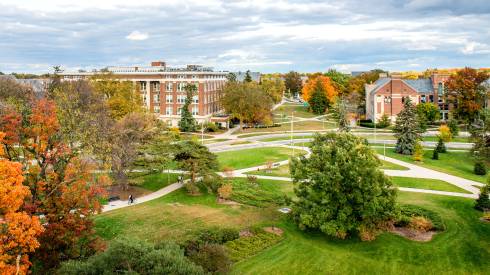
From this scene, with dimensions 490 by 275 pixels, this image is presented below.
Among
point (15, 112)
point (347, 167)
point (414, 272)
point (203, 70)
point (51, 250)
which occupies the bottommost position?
point (414, 272)

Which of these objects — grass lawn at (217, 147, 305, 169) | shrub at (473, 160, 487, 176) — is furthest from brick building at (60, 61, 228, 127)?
shrub at (473, 160, 487, 176)

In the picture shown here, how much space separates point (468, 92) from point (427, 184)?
46.6 meters

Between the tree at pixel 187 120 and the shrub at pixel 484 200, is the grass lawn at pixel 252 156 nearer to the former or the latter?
the shrub at pixel 484 200

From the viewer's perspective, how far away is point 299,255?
30078 mm

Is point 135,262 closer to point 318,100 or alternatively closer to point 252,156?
point 252,156

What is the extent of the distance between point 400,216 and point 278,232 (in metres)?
9.35

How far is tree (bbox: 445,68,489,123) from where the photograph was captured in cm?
8335

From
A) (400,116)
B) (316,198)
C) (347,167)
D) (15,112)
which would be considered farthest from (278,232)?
(400,116)

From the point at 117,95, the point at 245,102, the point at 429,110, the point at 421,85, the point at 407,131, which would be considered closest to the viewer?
the point at 407,131

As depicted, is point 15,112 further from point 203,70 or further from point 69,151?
point 203,70

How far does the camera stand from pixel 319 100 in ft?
399

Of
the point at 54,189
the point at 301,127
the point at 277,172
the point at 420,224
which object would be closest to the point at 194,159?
the point at 277,172

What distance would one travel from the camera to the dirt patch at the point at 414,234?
1298 inches

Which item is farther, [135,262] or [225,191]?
[225,191]
